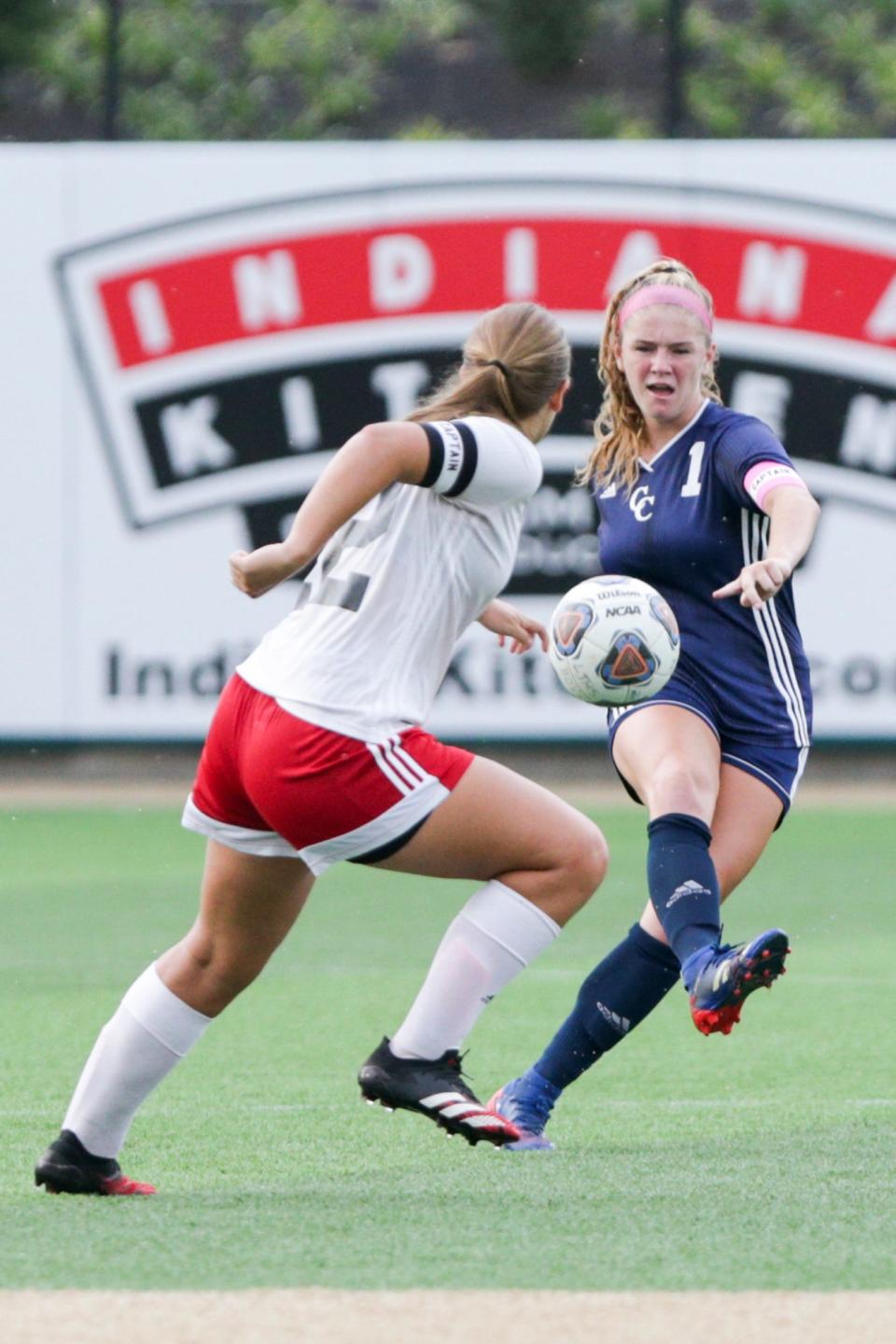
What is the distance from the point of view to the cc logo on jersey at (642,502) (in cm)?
520

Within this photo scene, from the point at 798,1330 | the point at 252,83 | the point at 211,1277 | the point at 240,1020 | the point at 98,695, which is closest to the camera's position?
the point at 798,1330

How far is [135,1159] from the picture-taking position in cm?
493

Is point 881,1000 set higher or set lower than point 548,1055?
lower

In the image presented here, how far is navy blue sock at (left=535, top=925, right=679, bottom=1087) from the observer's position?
5066 mm

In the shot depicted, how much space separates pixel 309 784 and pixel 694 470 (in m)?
1.52

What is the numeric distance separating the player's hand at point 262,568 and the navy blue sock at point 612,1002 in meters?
1.46

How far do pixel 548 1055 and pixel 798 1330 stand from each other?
73.0 inches

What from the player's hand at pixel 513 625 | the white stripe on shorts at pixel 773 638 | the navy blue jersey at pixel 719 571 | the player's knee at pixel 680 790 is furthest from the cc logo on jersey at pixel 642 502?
the player's knee at pixel 680 790

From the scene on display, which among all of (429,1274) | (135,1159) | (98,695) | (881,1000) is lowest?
(98,695)

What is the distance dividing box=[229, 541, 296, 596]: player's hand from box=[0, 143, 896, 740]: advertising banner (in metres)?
11.0

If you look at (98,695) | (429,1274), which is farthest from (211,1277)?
(98,695)

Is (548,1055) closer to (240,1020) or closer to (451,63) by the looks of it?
(240,1020)

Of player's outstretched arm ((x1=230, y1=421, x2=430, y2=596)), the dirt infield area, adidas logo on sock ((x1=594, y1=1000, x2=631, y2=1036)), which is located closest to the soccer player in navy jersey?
adidas logo on sock ((x1=594, y1=1000, x2=631, y2=1036))

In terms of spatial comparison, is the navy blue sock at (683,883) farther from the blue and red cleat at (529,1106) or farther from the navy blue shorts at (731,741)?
the blue and red cleat at (529,1106)
